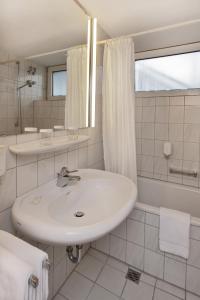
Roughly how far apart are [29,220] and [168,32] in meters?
1.90

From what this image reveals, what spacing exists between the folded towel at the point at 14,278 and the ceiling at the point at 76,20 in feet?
3.03

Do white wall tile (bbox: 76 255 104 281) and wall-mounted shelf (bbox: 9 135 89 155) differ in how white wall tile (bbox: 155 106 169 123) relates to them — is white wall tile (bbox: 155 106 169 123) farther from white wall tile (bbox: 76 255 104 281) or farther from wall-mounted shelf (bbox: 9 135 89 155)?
white wall tile (bbox: 76 255 104 281)

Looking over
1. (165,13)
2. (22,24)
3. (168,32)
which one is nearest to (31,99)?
(22,24)

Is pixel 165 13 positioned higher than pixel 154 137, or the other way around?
pixel 165 13

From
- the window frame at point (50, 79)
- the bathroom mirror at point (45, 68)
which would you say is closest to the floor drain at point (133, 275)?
the bathroom mirror at point (45, 68)

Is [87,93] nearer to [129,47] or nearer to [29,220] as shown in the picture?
[129,47]

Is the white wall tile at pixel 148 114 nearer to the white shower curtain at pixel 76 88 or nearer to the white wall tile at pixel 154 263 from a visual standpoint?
the white shower curtain at pixel 76 88

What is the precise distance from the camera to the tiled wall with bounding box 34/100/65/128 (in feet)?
3.59

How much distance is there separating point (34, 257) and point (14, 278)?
74 millimetres

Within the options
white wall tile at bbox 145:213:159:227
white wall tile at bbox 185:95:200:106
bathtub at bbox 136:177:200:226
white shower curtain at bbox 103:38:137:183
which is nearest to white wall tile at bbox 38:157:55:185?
white shower curtain at bbox 103:38:137:183

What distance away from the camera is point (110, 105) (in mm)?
1616

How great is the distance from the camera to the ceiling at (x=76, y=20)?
3.16ft

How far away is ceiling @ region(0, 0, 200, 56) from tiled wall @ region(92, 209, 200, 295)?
1.34 meters

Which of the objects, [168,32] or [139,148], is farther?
[139,148]
